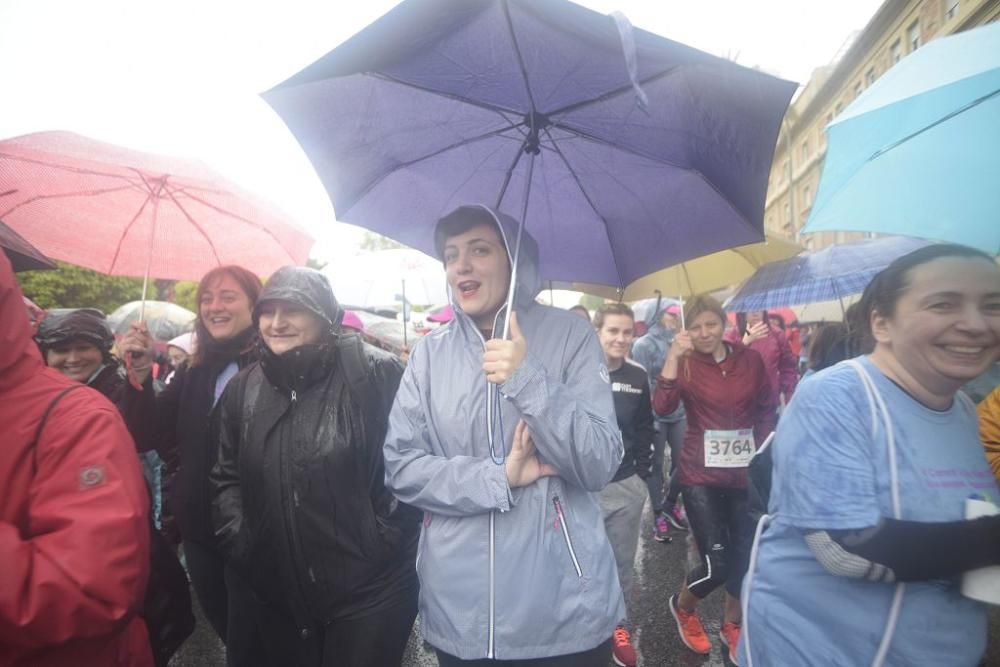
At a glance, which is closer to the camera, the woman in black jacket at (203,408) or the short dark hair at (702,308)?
the woman in black jacket at (203,408)

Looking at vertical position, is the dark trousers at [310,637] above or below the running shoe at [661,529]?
above

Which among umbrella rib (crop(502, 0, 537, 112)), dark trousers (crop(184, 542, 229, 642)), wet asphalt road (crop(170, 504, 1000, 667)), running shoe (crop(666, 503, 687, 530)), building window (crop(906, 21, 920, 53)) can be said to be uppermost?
building window (crop(906, 21, 920, 53))

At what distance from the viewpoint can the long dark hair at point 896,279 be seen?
1443mm

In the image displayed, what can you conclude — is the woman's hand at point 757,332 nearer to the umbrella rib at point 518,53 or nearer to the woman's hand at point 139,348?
the umbrella rib at point 518,53

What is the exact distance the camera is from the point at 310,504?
1.84 meters

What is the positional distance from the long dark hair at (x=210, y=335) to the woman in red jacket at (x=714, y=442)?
260 cm

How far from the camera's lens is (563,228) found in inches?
96.9

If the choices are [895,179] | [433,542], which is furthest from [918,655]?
[895,179]

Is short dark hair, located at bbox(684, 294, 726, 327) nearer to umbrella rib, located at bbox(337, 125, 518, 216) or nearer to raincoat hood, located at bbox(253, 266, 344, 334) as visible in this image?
umbrella rib, located at bbox(337, 125, 518, 216)

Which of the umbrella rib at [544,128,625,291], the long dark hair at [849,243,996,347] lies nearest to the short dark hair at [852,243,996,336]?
the long dark hair at [849,243,996,347]

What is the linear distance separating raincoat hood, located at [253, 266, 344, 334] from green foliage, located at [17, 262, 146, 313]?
1143cm

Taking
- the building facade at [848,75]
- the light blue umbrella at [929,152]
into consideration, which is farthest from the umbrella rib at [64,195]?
the building facade at [848,75]

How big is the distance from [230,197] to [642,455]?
114 inches

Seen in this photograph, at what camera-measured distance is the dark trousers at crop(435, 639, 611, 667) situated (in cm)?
150
